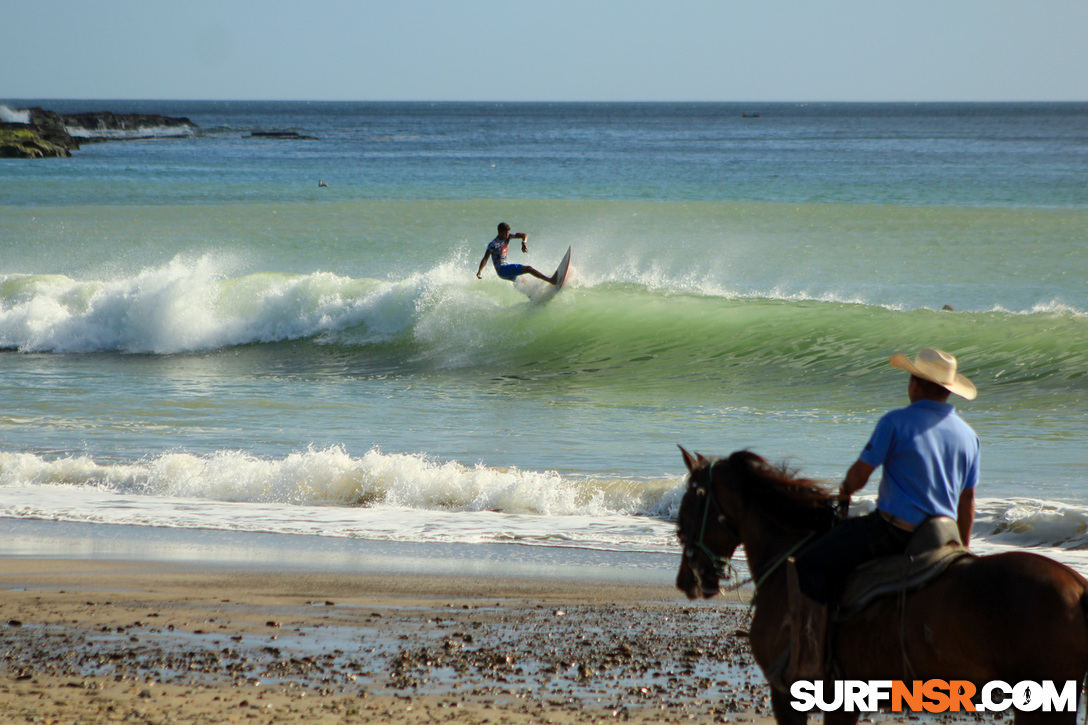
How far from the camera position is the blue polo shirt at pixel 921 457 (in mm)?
3715

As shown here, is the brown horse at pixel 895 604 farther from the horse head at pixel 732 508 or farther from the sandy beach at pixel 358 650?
the sandy beach at pixel 358 650

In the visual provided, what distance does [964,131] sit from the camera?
117188 mm

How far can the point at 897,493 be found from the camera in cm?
377

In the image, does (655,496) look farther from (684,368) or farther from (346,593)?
(684,368)

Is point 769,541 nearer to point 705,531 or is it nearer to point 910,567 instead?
point 705,531

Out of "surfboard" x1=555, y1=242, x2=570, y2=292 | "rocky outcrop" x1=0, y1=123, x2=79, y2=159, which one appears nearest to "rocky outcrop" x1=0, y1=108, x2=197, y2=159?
"rocky outcrop" x1=0, y1=123, x2=79, y2=159

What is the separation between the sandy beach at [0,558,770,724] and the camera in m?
4.70

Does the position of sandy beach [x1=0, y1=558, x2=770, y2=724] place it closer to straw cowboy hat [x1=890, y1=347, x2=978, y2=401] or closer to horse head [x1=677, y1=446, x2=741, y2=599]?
horse head [x1=677, y1=446, x2=741, y2=599]

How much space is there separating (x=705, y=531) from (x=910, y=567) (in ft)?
2.57

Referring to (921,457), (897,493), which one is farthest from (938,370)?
(897,493)

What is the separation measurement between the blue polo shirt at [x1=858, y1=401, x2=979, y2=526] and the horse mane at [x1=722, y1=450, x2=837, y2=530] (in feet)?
0.85

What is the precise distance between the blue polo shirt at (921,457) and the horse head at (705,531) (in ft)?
2.02

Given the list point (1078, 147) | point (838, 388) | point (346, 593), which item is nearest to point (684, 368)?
point (838, 388)

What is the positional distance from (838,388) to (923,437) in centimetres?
1129
